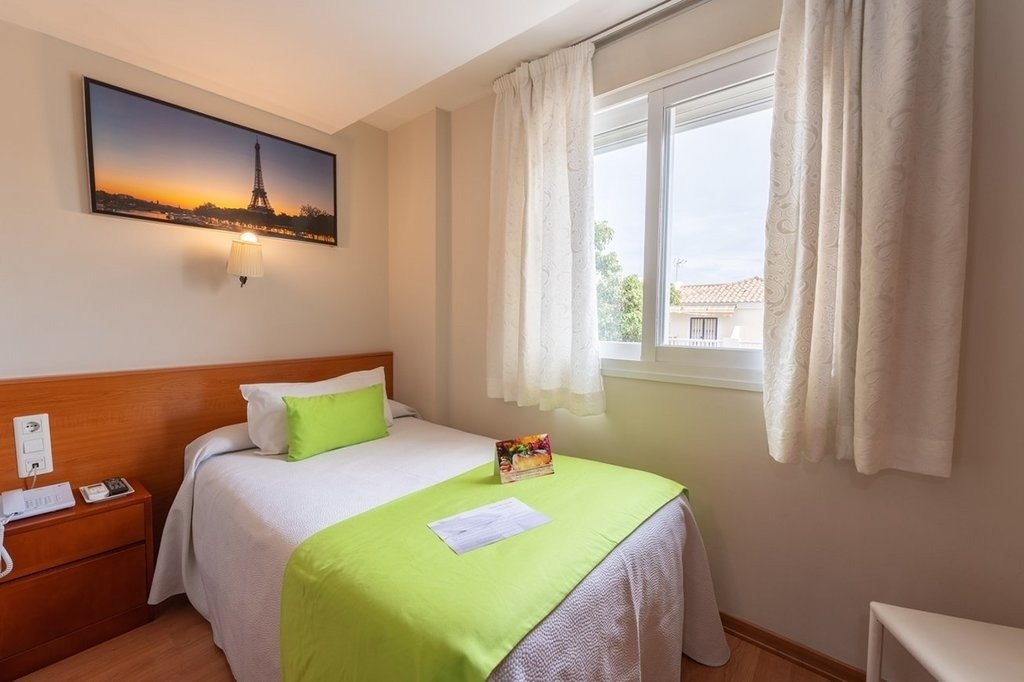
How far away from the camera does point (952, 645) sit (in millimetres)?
1051

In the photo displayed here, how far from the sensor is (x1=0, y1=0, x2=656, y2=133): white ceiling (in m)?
1.58

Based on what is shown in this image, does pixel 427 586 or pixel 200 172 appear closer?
pixel 427 586

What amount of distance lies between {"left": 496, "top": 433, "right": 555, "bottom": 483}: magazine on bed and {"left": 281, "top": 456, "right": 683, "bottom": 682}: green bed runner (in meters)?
0.19

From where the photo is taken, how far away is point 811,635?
5.17ft

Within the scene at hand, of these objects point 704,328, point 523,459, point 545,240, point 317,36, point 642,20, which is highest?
point 642,20

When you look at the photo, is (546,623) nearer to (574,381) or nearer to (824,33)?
(574,381)

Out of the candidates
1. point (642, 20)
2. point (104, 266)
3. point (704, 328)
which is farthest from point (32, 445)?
point (642, 20)

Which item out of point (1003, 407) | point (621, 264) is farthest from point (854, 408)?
point (621, 264)

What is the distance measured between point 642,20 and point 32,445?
10.1ft

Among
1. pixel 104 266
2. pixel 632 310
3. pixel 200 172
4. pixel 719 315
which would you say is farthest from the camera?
pixel 200 172

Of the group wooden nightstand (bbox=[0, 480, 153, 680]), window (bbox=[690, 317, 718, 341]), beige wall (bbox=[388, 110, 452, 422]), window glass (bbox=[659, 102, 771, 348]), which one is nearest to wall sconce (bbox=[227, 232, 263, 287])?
beige wall (bbox=[388, 110, 452, 422])

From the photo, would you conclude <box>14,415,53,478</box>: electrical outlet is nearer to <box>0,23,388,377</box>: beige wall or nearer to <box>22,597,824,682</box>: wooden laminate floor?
<box>0,23,388,377</box>: beige wall

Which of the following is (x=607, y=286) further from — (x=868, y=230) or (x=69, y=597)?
(x=69, y=597)

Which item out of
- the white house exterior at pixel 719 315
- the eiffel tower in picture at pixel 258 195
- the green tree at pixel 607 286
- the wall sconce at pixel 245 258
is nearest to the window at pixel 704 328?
the white house exterior at pixel 719 315
